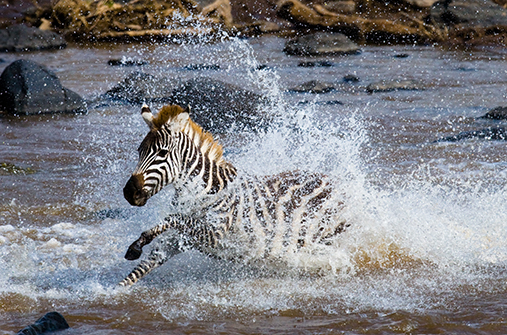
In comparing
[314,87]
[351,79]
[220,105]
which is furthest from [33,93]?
[351,79]

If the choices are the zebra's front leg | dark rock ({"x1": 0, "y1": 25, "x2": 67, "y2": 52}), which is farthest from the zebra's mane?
dark rock ({"x1": 0, "y1": 25, "x2": 67, "y2": 52})

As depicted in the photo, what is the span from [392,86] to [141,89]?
5.61m

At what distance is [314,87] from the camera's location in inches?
575

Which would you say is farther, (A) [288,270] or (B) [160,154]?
(A) [288,270]

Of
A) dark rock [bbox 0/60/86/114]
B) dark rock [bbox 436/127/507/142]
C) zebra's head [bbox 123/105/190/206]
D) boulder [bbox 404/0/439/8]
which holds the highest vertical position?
boulder [bbox 404/0/439/8]

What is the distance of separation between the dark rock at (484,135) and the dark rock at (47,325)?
24.7 feet

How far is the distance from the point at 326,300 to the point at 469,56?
1535 cm

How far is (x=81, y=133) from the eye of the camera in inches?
449

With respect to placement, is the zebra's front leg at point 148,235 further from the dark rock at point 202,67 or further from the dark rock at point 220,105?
the dark rock at point 202,67

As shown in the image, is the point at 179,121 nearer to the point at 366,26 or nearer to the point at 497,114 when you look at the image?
the point at 497,114

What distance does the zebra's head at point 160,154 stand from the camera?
5.00 metres

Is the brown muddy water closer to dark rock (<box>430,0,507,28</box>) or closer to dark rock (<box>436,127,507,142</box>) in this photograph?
dark rock (<box>436,127,507,142</box>)

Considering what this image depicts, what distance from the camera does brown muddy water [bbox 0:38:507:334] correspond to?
5062 millimetres

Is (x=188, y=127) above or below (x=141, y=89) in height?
below
